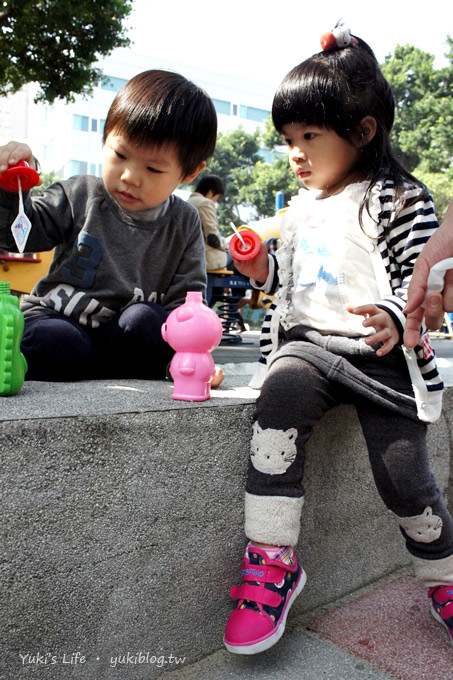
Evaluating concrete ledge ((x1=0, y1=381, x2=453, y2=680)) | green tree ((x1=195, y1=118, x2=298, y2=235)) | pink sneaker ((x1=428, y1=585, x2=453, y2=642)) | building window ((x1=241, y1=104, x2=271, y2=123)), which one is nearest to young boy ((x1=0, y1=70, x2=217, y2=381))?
concrete ledge ((x1=0, y1=381, x2=453, y2=680))

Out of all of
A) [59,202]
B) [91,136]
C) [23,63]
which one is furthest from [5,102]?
[59,202]

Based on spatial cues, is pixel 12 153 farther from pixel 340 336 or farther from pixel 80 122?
pixel 80 122

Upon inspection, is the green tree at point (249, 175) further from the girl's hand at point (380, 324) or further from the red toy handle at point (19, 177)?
the girl's hand at point (380, 324)

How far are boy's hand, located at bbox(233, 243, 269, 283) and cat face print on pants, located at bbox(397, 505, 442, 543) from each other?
653 mm

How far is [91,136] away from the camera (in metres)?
34.5

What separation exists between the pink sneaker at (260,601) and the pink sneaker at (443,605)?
318 millimetres

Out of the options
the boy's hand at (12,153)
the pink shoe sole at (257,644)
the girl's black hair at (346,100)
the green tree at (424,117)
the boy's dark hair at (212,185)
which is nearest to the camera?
the pink shoe sole at (257,644)

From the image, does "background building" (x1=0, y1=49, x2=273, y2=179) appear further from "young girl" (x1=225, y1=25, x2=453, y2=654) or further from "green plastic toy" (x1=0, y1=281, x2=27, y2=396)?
"green plastic toy" (x1=0, y1=281, x2=27, y2=396)

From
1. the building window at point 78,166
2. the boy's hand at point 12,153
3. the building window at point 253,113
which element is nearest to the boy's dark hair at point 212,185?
the boy's hand at point 12,153

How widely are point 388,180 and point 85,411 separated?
857 mm

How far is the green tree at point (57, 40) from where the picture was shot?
6.44 m

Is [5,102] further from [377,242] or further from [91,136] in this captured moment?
[377,242]

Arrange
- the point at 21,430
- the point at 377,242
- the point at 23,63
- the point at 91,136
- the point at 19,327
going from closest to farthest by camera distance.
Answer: the point at 21,430, the point at 19,327, the point at 377,242, the point at 23,63, the point at 91,136

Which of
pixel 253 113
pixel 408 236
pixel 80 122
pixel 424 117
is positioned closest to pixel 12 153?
pixel 408 236
